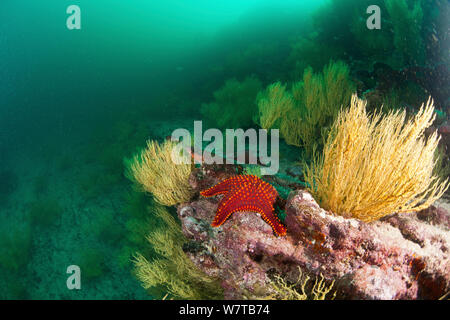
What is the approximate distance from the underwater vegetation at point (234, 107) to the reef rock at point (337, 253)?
583 centimetres

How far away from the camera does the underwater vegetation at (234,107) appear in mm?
8359

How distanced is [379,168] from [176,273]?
3675 mm

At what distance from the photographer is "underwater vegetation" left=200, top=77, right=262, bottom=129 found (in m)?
8.36

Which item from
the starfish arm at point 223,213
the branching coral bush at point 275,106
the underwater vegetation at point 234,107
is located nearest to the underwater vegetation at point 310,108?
the branching coral bush at point 275,106

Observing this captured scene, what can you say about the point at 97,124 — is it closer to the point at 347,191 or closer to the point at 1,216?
the point at 1,216

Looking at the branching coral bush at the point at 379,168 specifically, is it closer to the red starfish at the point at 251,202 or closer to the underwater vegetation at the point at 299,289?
the red starfish at the point at 251,202

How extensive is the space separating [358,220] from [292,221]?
686mm

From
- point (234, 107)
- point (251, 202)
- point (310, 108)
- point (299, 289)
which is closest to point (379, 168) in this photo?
point (251, 202)

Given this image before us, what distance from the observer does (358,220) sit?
2486 millimetres

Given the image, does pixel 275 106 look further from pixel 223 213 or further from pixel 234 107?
pixel 223 213

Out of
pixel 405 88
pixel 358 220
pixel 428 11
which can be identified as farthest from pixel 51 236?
pixel 428 11

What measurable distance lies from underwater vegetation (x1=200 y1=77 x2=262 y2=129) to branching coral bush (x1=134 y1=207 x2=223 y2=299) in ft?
14.5
